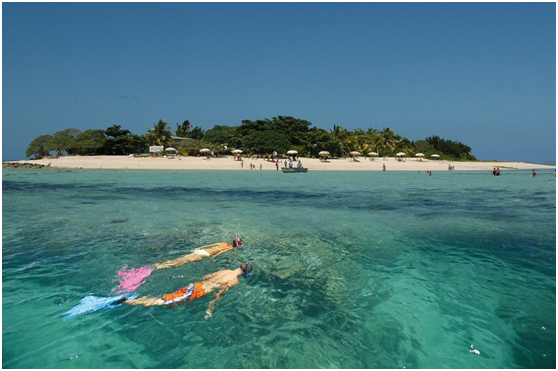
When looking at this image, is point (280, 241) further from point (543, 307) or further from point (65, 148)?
point (65, 148)

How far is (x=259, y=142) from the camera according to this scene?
70.5 m

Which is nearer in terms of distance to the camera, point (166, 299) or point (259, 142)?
point (166, 299)

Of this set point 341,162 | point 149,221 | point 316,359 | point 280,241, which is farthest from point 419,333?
point 341,162

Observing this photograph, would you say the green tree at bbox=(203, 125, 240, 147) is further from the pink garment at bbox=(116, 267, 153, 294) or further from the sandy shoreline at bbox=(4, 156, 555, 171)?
the pink garment at bbox=(116, 267, 153, 294)

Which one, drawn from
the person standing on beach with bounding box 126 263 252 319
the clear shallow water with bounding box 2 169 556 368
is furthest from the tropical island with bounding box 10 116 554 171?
the person standing on beach with bounding box 126 263 252 319

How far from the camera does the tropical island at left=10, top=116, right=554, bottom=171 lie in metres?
62.4

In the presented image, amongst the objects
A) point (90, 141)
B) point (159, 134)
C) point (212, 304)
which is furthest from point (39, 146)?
point (212, 304)

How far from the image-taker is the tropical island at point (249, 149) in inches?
2457

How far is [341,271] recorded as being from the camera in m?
8.29

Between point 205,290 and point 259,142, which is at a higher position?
point 259,142

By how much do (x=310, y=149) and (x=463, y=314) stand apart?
68796 millimetres

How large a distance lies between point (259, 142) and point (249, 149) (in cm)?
362

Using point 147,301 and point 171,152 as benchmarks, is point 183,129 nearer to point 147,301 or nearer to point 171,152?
point 171,152

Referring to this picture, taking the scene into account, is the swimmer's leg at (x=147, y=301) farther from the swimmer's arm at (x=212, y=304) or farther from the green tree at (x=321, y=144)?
the green tree at (x=321, y=144)
